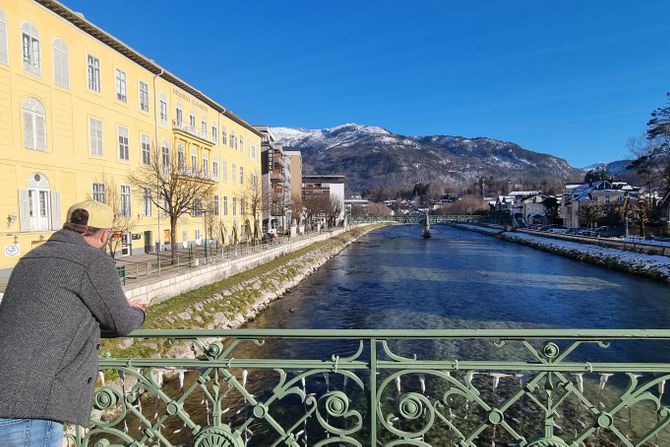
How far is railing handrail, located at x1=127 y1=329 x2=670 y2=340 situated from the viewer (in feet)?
9.98

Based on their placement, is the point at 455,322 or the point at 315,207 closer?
the point at 455,322

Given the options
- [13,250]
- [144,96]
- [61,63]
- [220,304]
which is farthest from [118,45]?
[220,304]

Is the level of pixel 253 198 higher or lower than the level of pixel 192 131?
lower

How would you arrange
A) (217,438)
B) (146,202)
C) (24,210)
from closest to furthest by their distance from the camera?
(217,438) < (24,210) < (146,202)

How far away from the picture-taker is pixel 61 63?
21.3 m

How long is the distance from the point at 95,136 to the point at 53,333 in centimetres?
2560

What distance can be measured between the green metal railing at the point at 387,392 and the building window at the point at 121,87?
19.6 meters

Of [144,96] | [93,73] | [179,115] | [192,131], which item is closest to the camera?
[93,73]

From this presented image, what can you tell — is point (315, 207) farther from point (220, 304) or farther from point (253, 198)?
point (220, 304)

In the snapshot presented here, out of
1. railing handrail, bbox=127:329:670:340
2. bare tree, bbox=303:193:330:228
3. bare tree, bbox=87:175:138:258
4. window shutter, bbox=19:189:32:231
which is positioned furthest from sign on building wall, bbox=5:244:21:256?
bare tree, bbox=303:193:330:228

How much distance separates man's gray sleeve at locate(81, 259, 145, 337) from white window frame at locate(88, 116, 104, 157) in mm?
24869

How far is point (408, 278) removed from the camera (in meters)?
32.3

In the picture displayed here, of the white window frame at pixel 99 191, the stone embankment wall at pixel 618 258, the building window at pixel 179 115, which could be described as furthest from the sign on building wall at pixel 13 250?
the stone embankment wall at pixel 618 258

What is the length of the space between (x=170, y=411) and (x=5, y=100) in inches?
831
